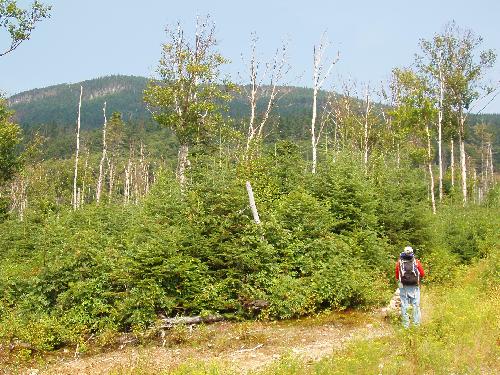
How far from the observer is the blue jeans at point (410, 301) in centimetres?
1038

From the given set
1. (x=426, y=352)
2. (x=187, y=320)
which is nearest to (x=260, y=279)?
(x=187, y=320)

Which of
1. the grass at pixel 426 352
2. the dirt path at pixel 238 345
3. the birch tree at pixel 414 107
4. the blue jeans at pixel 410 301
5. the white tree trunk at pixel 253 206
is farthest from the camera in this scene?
the birch tree at pixel 414 107

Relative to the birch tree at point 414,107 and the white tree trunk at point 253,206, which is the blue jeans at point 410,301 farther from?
the birch tree at point 414,107

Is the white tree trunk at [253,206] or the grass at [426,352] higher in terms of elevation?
the white tree trunk at [253,206]

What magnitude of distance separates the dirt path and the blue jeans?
25.9 inches

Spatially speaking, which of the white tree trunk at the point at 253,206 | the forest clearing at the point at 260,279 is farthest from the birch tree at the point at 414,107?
the white tree trunk at the point at 253,206

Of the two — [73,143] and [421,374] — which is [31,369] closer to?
[421,374]

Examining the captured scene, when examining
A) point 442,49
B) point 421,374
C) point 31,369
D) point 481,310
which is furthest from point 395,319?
point 442,49

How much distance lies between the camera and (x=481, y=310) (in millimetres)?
10656

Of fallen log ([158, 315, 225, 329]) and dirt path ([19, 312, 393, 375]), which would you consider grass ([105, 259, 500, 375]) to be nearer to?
dirt path ([19, 312, 393, 375])

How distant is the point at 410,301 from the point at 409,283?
44 centimetres

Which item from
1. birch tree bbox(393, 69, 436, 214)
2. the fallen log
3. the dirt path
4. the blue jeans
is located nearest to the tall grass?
the blue jeans

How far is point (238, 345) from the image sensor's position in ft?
34.6

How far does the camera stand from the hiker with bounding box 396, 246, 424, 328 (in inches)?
412
